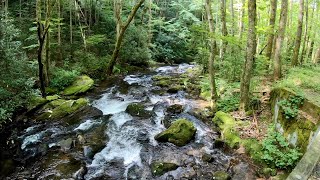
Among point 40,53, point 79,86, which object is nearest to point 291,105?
point 40,53

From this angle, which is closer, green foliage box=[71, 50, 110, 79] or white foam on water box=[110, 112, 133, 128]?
white foam on water box=[110, 112, 133, 128]

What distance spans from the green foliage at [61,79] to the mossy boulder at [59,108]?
93.3 inches

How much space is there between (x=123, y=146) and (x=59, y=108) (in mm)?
4151

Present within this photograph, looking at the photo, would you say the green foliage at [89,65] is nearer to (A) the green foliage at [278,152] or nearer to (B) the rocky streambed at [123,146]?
(B) the rocky streambed at [123,146]

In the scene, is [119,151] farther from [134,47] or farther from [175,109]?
[134,47]

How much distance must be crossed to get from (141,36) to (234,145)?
16.1 m

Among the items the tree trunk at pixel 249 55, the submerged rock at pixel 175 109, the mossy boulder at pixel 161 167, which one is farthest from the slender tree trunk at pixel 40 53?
the tree trunk at pixel 249 55

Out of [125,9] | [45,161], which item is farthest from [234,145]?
[125,9]

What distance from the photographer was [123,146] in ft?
26.6

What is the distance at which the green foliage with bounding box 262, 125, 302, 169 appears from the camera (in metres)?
6.27

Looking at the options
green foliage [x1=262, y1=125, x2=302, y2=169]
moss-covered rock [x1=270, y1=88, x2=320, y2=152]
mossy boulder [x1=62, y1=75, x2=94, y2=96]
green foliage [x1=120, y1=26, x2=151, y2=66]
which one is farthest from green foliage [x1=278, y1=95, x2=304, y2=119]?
green foliage [x1=120, y1=26, x2=151, y2=66]

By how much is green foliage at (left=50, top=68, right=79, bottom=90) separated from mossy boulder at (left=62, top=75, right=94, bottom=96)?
10.7 inches

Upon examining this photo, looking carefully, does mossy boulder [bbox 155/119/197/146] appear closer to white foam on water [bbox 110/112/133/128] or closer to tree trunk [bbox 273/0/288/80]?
white foam on water [bbox 110/112/133/128]

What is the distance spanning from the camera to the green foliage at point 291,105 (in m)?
6.96
